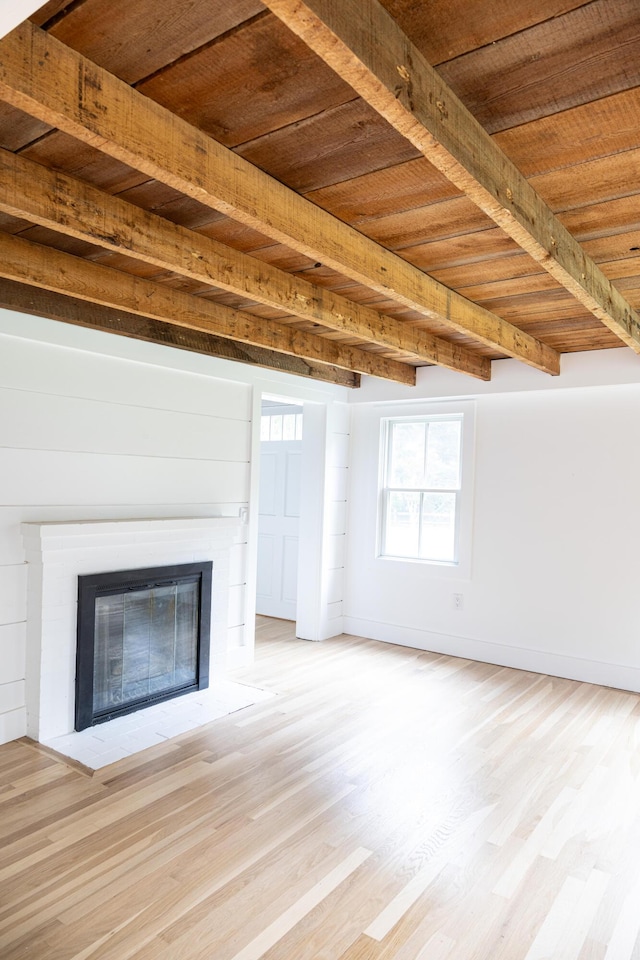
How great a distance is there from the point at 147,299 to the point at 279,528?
3.76 m

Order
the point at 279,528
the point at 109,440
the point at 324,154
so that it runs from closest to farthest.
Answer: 1. the point at 324,154
2. the point at 109,440
3. the point at 279,528

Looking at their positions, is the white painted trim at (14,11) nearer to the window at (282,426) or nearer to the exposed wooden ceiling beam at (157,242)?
the exposed wooden ceiling beam at (157,242)

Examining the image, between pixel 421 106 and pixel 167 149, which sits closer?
pixel 421 106

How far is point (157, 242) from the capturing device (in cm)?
235

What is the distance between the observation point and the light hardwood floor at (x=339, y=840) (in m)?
2.06

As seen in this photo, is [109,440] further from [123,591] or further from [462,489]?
[462,489]

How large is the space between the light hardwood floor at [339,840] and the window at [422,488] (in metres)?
1.69

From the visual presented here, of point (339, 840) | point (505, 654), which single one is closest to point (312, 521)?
point (505, 654)

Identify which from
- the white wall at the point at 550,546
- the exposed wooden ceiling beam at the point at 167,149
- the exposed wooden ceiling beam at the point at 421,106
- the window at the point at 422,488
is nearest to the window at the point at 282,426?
the window at the point at 422,488

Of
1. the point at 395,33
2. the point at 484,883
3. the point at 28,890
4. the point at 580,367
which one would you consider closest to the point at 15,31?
the point at 395,33

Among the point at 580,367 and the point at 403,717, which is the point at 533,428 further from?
the point at 403,717

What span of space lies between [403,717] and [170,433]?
7.73ft

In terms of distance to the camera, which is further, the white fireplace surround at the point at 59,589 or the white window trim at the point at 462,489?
the white window trim at the point at 462,489

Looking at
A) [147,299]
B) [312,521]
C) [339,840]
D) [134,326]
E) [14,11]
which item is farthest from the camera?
[312,521]
